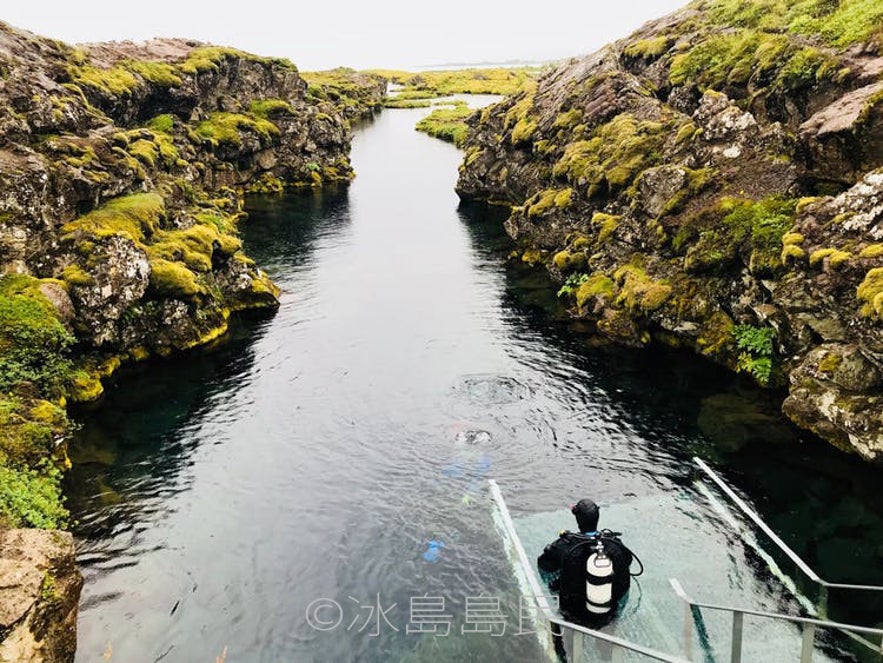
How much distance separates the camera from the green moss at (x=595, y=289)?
38.8 metres

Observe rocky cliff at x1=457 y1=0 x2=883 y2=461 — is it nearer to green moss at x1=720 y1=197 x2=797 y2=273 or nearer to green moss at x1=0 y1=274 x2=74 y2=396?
green moss at x1=720 y1=197 x2=797 y2=273

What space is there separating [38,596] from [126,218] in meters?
29.3

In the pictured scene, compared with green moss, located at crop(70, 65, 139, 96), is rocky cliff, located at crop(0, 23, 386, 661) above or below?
below

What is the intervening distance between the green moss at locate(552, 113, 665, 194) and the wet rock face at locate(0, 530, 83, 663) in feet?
128

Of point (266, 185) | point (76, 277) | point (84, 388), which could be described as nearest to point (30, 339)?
point (84, 388)

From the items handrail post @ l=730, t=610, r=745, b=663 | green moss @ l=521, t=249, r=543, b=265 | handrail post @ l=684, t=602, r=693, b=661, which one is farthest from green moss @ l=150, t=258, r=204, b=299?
handrail post @ l=730, t=610, r=745, b=663

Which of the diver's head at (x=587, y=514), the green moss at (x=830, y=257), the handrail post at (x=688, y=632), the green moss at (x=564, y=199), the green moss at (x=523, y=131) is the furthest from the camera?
the green moss at (x=523, y=131)

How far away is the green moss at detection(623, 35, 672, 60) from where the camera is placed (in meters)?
58.9

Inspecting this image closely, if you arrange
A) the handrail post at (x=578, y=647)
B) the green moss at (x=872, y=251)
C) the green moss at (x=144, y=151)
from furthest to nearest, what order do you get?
the green moss at (x=144, y=151) → the green moss at (x=872, y=251) → the handrail post at (x=578, y=647)

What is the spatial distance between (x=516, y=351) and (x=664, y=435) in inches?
430

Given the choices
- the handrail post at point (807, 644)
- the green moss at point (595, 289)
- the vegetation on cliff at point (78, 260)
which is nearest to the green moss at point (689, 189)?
the green moss at point (595, 289)

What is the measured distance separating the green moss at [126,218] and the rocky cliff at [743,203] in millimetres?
27922

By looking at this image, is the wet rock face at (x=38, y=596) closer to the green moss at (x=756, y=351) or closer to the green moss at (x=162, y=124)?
the green moss at (x=756, y=351)

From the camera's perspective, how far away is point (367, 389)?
30.9 meters
